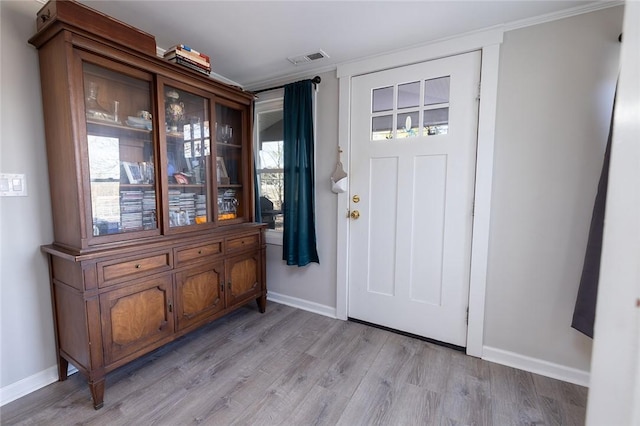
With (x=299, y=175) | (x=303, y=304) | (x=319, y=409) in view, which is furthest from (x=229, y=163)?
(x=319, y=409)

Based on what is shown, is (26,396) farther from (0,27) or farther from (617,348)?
(617,348)

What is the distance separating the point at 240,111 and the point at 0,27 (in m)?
1.44

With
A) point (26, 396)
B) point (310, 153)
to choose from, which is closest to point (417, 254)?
point (310, 153)

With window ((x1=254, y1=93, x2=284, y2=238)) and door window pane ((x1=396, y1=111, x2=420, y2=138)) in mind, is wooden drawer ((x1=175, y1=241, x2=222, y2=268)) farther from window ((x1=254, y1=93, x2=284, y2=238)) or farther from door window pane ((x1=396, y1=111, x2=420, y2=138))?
door window pane ((x1=396, y1=111, x2=420, y2=138))

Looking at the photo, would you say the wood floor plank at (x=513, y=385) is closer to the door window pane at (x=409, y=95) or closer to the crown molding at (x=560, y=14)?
the door window pane at (x=409, y=95)

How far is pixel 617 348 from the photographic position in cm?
40

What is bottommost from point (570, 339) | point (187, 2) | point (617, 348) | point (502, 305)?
point (570, 339)

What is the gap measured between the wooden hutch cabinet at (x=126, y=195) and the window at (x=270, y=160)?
1.81 ft

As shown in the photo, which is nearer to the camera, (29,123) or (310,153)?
(29,123)

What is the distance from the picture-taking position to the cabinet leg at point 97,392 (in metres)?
1.49

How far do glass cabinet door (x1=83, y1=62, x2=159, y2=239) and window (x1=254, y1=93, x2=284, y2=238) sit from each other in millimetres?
1218

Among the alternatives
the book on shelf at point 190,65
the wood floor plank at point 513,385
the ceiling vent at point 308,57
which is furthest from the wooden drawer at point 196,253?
the wood floor plank at point 513,385

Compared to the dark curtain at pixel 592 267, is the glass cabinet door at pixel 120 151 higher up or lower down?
higher up

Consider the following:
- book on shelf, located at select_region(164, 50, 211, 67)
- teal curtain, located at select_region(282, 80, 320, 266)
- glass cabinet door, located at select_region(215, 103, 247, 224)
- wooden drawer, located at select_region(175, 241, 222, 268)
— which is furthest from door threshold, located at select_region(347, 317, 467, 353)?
book on shelf, located at select_region(164, 50, 211, 67)
